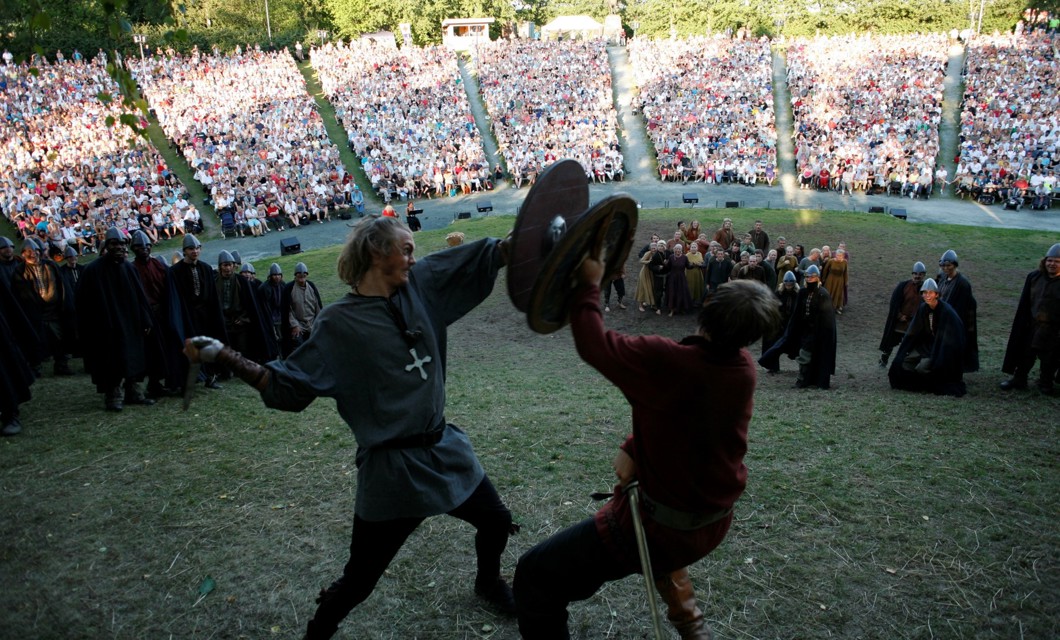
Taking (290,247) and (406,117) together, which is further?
(406,117)

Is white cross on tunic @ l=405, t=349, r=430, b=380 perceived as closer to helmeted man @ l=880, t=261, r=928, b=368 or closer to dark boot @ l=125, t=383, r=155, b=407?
dark boot @ l=125, t=383, r=155, b=407

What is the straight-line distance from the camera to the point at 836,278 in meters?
13.6

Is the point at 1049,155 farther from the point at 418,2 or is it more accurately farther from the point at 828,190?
the point at 418,2

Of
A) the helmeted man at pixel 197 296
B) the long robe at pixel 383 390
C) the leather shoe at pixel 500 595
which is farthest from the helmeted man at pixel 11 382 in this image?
the leather shoe at pixel 500 595

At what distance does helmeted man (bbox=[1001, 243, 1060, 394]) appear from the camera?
801 cm

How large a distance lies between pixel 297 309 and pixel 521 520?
6.88 m

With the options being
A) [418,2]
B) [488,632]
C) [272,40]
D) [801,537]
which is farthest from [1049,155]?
[272,40]

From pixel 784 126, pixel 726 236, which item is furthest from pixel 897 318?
pixel 784 126

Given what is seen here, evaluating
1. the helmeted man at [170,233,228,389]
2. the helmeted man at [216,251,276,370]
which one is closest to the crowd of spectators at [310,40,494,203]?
the helmeted man at [216,251,276,370]

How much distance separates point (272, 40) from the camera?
150 feet

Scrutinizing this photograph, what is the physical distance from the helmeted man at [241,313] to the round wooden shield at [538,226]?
7183mm

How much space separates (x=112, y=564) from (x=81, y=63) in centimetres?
3835

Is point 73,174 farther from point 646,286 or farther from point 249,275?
point 646,286

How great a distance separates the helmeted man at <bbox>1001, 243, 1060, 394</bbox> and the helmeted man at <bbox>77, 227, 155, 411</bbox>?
10.5m
